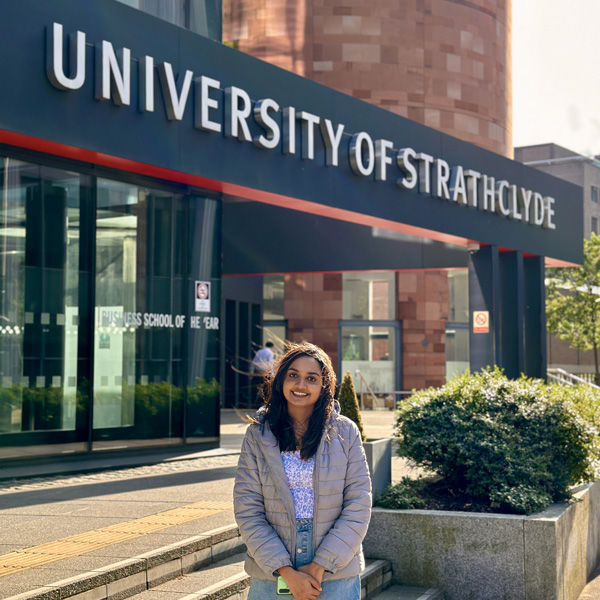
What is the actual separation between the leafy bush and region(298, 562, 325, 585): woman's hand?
3914 millimetres

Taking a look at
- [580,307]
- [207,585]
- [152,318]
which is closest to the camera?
[207,585]

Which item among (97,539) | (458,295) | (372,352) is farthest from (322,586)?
(458,295)

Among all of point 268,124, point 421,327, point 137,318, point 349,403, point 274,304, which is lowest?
point 349,403

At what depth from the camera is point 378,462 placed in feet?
24.1

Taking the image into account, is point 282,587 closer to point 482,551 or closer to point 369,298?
point 482,551

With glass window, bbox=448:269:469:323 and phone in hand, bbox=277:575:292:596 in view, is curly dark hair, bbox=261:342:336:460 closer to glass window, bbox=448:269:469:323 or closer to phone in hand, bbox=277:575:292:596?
phone in hand, bbox=277:575:292:596

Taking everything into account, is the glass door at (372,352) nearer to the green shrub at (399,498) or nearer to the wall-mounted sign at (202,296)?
the wall-mounted sign at (202,296)

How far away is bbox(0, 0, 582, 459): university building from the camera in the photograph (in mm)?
9641

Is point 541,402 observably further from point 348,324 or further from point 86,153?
point 348,324

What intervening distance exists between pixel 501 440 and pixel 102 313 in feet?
18.0

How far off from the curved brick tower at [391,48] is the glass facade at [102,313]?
14.8m

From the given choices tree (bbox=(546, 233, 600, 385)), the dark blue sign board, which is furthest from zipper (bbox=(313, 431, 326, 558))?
tree (bbox=(546, 233, 600, 385))

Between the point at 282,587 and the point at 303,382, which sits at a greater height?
the point at 303,382

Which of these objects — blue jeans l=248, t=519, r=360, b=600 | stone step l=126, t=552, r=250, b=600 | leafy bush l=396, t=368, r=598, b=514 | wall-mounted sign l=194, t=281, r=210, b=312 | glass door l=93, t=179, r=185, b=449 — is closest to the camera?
blue jeans l=248, t=519, r=360, b=600
